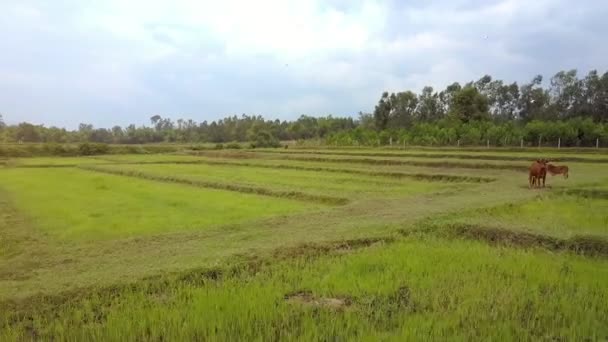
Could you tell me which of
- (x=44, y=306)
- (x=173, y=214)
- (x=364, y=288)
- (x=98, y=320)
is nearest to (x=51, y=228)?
(x=173, y=214)

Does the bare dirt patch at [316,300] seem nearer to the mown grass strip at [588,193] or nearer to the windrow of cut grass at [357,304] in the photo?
the windrow of cut grass at [357,304]

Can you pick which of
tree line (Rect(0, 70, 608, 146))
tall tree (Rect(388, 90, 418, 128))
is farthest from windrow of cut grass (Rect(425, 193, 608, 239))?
tall tree (Rect(388, 90, 418, 128))

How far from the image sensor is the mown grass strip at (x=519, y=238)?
6824mm

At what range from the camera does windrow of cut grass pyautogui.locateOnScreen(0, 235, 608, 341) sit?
3.85 meters

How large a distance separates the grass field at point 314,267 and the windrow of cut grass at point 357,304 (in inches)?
0.8

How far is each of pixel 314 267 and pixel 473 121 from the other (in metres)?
41.7

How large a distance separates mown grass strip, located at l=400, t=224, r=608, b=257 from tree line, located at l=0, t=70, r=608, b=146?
28925mm

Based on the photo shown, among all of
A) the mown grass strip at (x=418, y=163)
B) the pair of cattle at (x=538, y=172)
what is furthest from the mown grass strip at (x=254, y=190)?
the mown grass strip at (x=418, y=163)

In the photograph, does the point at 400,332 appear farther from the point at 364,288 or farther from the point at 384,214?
the point at 384,214

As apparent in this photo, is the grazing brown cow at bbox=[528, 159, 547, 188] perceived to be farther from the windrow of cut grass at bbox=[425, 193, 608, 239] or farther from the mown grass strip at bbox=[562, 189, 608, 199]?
the windrow of cut grass at bbox=[425, 193, 608, 239]

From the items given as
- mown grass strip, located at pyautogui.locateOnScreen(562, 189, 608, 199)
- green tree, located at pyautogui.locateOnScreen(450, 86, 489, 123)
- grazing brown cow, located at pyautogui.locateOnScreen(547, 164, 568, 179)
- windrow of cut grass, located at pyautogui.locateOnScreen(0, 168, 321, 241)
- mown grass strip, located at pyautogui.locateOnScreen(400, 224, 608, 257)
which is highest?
green tree, located at pyautogui.locateOnScreen(450, 86, 489, 123)

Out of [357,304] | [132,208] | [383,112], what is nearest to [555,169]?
[357,304]

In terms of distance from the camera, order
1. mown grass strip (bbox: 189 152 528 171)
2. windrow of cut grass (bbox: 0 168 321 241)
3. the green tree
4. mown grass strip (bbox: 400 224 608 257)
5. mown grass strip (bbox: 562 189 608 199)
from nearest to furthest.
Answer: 1. mown grass strip (bbox: 400 224 608 257)
2. windrow of cut grass (bbox: 0 168 321 241)
3. mown grass strip (bbox: 562 189 608 199)
4. mown grass strip (bbox: 189 152 528 171)
5. the green tree

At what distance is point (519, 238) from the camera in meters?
7.38
